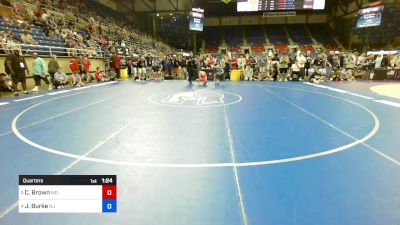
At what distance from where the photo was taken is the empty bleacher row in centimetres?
3781

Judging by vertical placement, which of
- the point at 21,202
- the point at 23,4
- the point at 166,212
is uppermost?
the point at 23,4

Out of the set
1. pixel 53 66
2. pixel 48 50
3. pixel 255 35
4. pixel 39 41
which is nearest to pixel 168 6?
pixel 255 35

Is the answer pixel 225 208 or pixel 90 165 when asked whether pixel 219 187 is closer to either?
pixel 225 208

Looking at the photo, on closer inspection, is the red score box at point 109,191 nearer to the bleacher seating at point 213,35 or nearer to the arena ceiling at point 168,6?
the arena ceiling at point 168,6

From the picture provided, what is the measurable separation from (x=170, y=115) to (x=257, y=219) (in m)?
4.13

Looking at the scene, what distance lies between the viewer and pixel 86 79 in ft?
50.6

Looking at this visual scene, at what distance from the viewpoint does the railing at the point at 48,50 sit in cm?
1095

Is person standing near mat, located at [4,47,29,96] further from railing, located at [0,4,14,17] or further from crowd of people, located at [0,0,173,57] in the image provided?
railing, located at [0,4,14,17]

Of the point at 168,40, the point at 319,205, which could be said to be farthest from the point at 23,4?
the point at 168,40

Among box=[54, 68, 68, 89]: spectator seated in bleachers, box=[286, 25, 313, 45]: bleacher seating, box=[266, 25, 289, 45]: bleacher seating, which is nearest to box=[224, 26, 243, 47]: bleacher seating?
box=[266, 25, 289, 45]: bleacher seating

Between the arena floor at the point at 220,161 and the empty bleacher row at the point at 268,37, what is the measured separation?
34163 mm

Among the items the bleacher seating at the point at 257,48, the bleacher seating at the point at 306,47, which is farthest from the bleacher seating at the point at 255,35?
the bleacher seating at the point at 306,47
